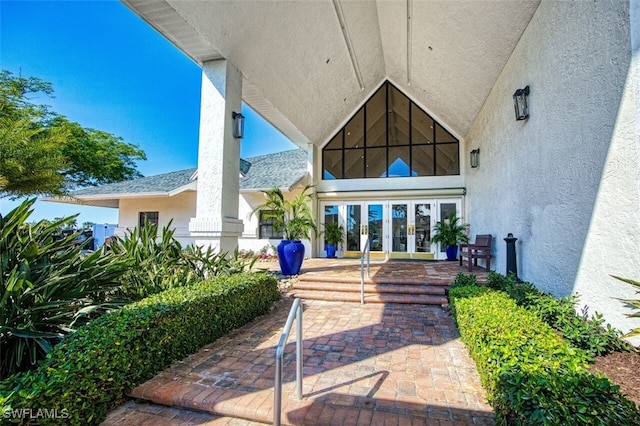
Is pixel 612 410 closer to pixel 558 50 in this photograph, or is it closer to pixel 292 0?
pixel 558 50

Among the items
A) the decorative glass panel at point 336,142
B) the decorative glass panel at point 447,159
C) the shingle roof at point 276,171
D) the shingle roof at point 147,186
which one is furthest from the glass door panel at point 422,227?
the shingle roof at point 147,186

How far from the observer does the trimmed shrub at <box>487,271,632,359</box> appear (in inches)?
124

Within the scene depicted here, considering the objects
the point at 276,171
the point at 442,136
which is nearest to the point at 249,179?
the point at 276,171

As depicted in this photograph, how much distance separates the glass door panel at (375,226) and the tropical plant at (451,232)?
2.07 m

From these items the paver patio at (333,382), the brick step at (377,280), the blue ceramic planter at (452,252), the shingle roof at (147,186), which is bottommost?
the paver patio at (333,382)

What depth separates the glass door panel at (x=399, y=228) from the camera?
42.0 ft

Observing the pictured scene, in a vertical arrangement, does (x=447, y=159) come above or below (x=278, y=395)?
above

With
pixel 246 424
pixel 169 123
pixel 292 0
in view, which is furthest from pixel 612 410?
pixel 169 123

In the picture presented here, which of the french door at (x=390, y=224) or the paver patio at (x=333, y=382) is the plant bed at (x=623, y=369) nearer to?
the paver patio at (x=333, y=382)

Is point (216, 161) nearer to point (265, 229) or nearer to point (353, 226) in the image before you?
point (265, 229)

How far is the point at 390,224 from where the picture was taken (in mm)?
12945

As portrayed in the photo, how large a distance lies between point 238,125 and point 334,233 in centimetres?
717

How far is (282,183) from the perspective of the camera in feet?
41.3

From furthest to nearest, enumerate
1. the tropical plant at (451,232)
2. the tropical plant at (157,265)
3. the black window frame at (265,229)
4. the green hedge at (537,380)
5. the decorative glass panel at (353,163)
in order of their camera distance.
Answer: the black window frame at (265,229)
the decorative glass panel at (353,163)
the tropical plant at (451,232)
the tropical plant at (157,265)
the green hedge at (537,380)
